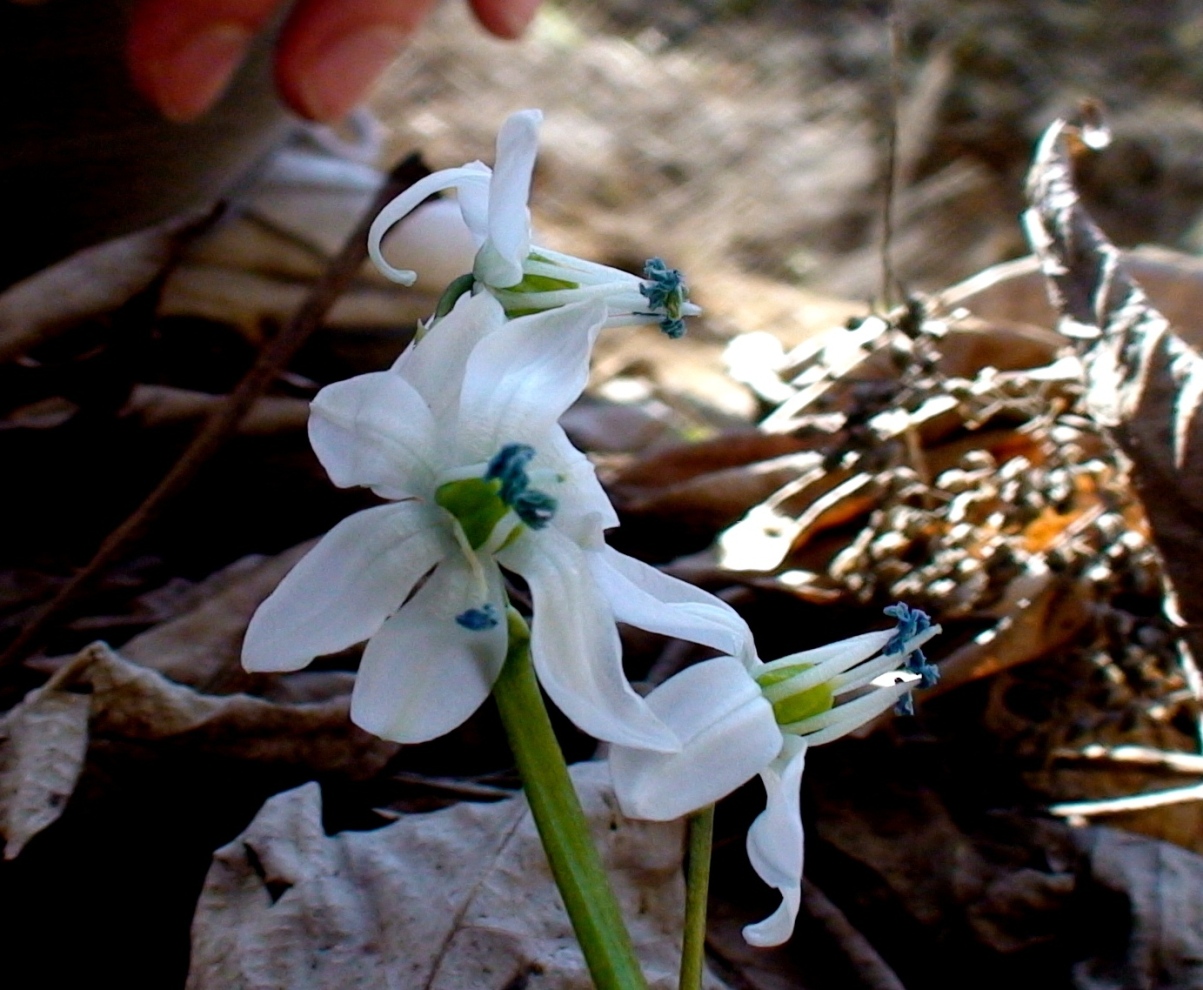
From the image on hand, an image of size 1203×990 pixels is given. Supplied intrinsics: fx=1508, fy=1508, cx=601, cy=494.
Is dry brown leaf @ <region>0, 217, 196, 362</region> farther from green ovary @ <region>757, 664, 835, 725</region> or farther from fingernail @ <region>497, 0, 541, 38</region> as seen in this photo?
green ovary @ <region>757, 664, 835, 725</region>

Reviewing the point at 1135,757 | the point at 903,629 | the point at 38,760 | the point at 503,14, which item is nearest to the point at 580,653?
the point at 903,629

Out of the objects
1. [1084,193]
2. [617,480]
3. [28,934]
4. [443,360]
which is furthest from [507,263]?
[1084,193]

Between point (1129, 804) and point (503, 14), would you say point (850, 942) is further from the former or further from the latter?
point (503, 14)

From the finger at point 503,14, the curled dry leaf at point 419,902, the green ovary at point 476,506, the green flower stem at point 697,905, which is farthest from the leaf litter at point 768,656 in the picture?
the finger at point 503,14

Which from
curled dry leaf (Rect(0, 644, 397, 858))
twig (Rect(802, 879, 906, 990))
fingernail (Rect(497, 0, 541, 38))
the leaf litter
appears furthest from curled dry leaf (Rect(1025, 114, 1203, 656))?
fingernail (Rect(497, 0, 541, 38))

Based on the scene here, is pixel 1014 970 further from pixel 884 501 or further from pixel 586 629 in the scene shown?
pixel 586 629
